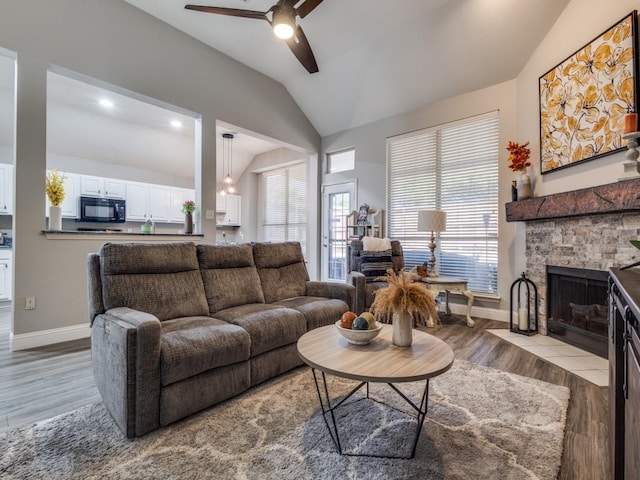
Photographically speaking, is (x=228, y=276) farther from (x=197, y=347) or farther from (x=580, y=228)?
(x=580, y=228)

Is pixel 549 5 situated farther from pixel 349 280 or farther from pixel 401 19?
pixel 349 280

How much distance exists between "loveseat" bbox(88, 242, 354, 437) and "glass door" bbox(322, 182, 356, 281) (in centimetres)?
281

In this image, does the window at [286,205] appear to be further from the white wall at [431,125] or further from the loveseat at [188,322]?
the loveseat at [188,322]

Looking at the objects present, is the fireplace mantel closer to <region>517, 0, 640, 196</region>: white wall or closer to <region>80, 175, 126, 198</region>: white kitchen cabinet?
<region>517, 0, 640, 196</region>: white wall

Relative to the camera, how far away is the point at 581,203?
2.80 metres

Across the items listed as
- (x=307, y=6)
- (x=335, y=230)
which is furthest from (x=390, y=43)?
(x=335, y=230)

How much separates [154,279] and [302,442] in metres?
1.49

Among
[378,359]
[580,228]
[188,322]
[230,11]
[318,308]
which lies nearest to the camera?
[378,359]

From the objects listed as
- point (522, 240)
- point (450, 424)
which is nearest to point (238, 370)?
point (450, 424)

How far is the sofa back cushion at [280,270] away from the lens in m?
3.02

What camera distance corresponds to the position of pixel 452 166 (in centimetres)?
452

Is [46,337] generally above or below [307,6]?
below

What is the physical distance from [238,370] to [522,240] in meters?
3.53

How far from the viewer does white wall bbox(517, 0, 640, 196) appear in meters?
2.69
